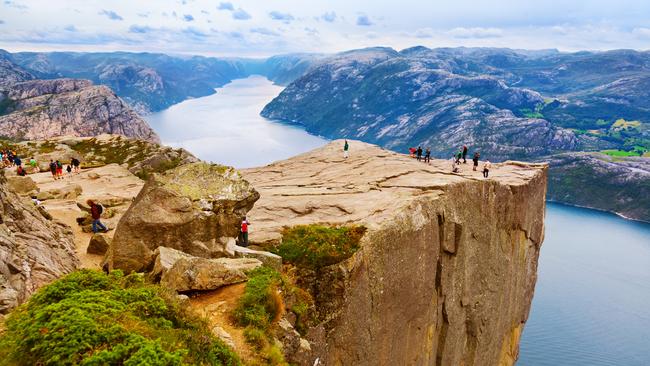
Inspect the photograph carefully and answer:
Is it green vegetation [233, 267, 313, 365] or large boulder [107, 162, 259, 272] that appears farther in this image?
large boulder [107, 162, 259, 272]

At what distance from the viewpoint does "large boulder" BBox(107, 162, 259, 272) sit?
18875 millimetres

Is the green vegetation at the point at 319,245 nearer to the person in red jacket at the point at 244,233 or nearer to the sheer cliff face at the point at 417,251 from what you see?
the sheer cliff face at the point at 417,251

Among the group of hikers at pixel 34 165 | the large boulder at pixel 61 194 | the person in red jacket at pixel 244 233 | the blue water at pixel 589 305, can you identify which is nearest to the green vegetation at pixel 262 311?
the person in red jacket at pixel 244 233

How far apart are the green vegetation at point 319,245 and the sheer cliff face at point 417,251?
1.81 ft

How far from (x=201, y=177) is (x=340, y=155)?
24.9 metres

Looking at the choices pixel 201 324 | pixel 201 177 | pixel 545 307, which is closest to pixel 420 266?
pixel 201 177

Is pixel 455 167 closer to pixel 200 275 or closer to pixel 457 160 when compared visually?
pixel 457 160

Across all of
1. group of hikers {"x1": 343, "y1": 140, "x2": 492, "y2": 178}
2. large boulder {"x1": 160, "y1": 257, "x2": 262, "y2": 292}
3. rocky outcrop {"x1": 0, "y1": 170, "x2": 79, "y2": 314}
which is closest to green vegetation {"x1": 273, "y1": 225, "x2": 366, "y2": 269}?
large boulder {"x1": 160, "y1": 257, "x2": 262, "y2": 292}

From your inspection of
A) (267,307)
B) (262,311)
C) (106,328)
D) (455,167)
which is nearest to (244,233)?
(267,307)

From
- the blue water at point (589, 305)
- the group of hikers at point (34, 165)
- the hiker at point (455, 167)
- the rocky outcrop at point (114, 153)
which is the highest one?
the hiker at point (455, 167)

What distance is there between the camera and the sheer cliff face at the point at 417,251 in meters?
21.1

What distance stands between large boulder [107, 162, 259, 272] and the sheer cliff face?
103 inches

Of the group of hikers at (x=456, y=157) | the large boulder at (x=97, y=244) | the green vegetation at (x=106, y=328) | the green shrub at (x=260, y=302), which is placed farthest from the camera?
the group of hikers at (x=456, y=157)

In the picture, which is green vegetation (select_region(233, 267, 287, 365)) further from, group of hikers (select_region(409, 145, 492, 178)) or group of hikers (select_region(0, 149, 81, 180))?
group of hikers (select_region(0, 149, 81, 180))
